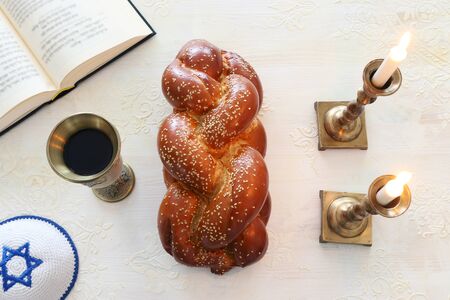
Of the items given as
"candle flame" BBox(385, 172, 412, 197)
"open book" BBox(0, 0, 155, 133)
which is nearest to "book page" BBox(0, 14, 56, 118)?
"open book" BBox(0, 0, 155, 133)

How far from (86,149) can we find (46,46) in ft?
0.76

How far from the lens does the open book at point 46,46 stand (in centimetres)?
80

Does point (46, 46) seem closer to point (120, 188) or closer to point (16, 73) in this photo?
point (16, 73)

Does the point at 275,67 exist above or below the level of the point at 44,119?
below

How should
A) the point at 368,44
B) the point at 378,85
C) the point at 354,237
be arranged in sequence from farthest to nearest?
the point at 368,44 < the point at 354,237 < the point at 378,85

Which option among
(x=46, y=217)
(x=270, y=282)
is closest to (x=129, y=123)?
(x=46, y=217)

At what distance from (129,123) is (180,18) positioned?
0.77 ft

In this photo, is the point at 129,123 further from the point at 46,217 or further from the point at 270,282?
the point at 270,282

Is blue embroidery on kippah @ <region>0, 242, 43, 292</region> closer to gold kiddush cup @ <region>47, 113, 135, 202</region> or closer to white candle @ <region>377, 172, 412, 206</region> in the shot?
gold kiddush cup @ <region>47, 113, 135, 202</region>

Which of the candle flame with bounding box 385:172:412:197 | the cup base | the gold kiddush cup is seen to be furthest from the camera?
the cup base

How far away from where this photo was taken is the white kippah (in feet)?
2.36

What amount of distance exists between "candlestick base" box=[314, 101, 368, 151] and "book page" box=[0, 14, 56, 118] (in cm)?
49

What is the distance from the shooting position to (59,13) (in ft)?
2.72

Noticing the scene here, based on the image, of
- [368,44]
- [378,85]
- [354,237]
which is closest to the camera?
[378,85]
